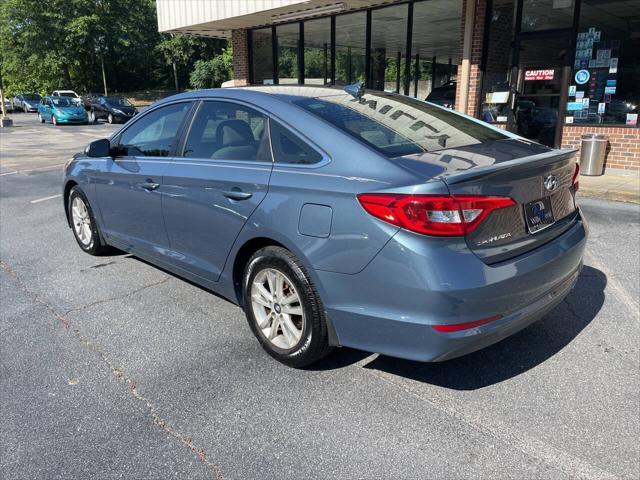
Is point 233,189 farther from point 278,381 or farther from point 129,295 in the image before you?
point 129,295

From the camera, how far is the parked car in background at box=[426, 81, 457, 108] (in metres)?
13.5

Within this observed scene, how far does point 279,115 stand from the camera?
3.20 metres

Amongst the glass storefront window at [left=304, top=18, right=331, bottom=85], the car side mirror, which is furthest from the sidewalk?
the glass storefront window at [left=304, top=18, right=331, bottom=85]

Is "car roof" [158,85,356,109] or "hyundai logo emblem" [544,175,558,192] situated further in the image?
"car roof" [158,85,356,109]

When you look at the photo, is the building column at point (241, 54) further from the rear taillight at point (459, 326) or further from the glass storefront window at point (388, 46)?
the rear taillight at point (459, 326)

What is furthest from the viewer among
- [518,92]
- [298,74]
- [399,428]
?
[298,74]

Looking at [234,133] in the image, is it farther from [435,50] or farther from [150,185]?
[435,50]

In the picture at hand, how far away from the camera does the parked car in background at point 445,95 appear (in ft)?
44.4

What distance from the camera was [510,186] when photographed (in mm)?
2631

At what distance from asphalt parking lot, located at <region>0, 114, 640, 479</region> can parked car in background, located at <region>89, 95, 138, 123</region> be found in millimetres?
28108

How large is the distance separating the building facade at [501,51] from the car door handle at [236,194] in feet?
30.5

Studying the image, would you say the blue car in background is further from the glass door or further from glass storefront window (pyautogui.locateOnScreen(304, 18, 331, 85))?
the glass door

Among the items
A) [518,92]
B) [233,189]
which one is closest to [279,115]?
[233,189]

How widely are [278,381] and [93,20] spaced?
5163 centimetres
